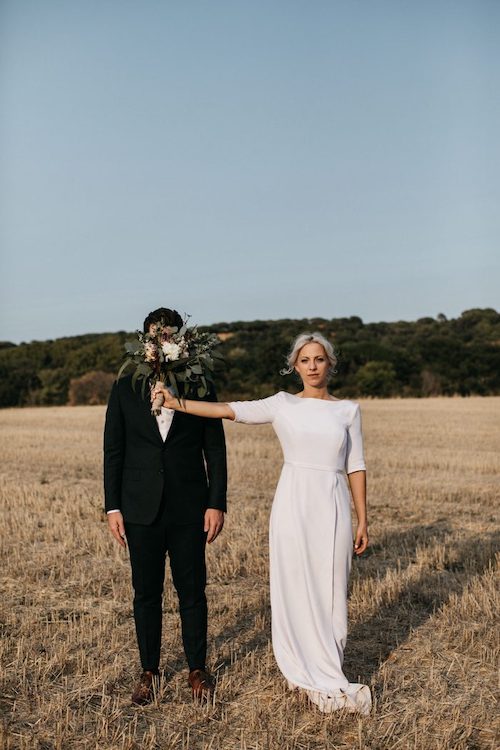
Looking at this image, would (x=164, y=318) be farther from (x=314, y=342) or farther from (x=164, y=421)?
(x=314, y=342)

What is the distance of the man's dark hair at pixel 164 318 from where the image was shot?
4.79 metres

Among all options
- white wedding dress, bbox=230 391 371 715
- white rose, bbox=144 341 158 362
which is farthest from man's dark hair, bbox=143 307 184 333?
white wedding dress, bbox=230 391 371 715

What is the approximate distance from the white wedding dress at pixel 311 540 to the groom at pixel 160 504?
0.40 metres

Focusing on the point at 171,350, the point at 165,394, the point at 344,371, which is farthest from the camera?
the point at 344,371

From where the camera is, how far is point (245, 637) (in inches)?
240

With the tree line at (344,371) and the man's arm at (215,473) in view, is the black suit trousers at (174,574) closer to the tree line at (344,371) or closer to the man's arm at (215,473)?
the man's arm at (215,473)

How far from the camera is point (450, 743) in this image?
4.21 metres

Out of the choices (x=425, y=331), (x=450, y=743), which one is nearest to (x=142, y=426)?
(x=450, y=743)

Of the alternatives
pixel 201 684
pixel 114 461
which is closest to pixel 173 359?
pixel 114 461

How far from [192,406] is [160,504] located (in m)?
0.62

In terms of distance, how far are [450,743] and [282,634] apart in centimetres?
111

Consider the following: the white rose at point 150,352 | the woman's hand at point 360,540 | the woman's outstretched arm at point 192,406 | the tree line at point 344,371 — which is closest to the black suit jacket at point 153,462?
the woman's outstretched arm at point 192,406

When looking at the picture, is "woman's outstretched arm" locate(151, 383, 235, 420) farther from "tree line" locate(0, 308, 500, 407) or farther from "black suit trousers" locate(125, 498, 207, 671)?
"tree line" locate(0, 308, 500, 407)

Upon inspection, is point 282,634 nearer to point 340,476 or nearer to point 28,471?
point 340,476
